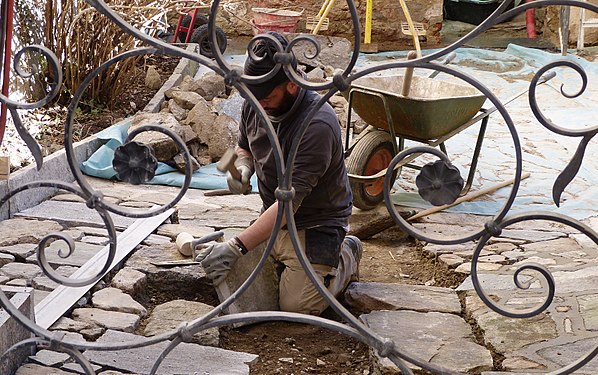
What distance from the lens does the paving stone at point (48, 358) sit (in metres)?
2.98

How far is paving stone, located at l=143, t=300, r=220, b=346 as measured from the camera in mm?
3478

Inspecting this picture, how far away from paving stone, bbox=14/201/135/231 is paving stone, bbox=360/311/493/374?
1.77 metres

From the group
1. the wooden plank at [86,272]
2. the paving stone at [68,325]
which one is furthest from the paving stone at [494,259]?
the paving stone at [68,325]

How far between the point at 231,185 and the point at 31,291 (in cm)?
117

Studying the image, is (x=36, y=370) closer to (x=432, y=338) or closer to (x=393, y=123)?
A: (x=432, y=338)

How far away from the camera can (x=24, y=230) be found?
4551 millimetres

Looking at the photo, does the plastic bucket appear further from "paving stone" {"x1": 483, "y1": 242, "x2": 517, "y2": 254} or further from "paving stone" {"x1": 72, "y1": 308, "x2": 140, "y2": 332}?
"paving stone" {"x1": 72, "y1": 308, "x2": 140, "y2": 332}

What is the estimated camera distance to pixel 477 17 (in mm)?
12836

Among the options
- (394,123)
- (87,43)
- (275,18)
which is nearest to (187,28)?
(275,18)

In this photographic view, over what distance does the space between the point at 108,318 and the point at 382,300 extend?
126cm

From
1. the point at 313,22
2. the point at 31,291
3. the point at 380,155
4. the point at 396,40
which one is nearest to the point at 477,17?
the point at 396,40

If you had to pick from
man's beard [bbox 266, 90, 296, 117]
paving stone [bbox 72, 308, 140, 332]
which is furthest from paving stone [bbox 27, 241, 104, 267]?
man's beard [bbox 266, 90, 296, 117]

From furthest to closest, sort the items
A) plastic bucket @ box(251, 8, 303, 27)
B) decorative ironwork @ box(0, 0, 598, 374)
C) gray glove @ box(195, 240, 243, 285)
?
plastic bucket @ box(251, 8, 303, 27), gray glove @ box(195, 240, 243, 285), decorative ironwork @ box(0, 0, 598, 374)

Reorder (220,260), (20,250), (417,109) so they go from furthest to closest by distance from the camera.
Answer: (417,109) → (20,250) → (220,260)
